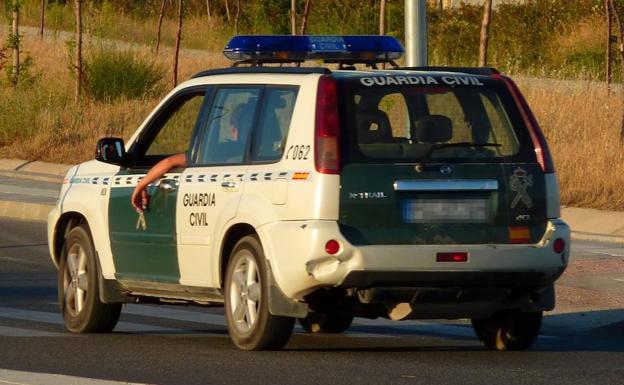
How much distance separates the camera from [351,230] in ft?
29.6

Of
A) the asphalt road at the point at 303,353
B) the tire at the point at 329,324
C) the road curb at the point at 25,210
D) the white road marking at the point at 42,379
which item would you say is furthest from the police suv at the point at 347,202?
the road curb at the point at 25,210

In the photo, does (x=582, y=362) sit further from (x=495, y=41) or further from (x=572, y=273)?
(x=495, y=41)

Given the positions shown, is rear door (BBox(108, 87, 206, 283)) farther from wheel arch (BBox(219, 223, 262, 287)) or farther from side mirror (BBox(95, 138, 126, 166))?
wheel arch (BBox(219, 223, 262, 287))

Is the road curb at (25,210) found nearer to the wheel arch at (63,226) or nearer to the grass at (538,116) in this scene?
the grass at (538,116)

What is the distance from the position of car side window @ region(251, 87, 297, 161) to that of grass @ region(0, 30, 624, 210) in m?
9.04

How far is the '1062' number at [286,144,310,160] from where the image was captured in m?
9.16

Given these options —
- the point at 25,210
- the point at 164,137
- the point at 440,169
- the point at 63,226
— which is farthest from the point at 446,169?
the point at 25,210

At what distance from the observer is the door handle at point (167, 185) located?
10.2 m

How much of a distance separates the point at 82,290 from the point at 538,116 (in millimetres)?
13613

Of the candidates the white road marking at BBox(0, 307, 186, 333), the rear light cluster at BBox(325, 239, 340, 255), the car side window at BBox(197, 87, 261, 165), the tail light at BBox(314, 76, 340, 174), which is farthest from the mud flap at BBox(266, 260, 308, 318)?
the white road marking at BBox(0, 307, 186, 333)

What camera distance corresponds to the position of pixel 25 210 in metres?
20.0

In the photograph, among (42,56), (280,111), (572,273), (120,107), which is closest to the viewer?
(280,111)

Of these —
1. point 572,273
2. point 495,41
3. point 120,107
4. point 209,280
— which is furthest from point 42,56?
point 209,280

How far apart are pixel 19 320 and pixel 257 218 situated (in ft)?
9.18
